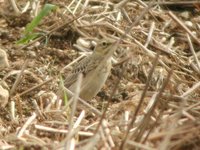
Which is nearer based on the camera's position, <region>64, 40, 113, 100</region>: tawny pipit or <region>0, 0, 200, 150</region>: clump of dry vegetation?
<region>0, 0, 200, 150</region>: clump of dry vegetation

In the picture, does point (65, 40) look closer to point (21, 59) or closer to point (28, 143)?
point (21, 59)

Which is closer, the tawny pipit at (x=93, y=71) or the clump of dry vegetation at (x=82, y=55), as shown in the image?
the clump of dry vegetation at (x=82, y=55)

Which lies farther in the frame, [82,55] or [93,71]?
[82,55]
